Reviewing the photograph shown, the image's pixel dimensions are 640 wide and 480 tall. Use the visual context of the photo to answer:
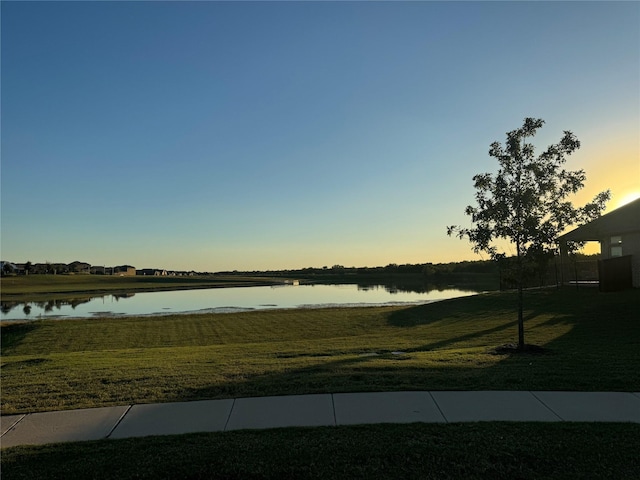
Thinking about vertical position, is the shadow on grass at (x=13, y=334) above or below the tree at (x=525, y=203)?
below

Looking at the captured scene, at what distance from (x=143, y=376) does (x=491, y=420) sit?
6.15 m

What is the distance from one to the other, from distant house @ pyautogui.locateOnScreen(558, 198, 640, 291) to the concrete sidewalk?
17116 mm

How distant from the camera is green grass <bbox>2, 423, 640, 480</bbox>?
15.4 ft

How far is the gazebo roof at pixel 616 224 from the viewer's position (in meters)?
24.3

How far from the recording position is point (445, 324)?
2220cm

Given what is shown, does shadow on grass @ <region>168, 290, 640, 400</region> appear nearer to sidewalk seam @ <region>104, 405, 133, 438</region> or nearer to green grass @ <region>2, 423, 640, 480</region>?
sidewalk seam @ <region>104, 405, 133, 438</region>

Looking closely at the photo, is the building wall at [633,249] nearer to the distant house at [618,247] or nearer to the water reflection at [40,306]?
the distant house at [618,247]

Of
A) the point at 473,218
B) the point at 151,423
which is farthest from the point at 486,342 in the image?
the point at 151,423

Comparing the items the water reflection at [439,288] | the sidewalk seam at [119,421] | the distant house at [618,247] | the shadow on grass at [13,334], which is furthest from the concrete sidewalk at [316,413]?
the water reflection at [439,288]

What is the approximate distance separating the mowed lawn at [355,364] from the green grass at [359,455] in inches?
73.2

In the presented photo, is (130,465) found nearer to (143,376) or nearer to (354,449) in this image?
(354,449)

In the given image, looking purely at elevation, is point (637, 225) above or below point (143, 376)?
above

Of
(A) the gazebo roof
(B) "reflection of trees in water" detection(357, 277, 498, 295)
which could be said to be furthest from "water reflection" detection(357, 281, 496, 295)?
(A) the gazebo roof

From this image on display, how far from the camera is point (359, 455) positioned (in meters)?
4.97
